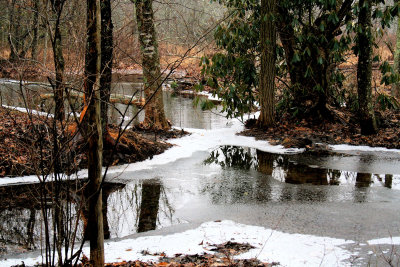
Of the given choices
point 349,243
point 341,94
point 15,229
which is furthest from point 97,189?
point 341,94

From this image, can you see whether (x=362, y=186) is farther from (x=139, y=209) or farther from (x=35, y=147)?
(x=35, y=147)

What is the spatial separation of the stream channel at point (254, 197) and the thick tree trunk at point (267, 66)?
7.08 ft

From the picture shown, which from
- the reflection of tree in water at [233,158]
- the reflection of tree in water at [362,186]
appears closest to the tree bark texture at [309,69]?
the reflection of tree in water at [233,158]

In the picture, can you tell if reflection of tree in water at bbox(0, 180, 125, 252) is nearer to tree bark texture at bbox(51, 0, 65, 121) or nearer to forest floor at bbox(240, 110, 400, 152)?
tree bark texture at bbox(51, 0, 65, 121)

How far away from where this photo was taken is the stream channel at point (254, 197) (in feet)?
17.7

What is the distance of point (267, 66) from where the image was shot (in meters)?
11.3

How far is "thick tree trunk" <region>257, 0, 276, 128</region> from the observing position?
1088cm

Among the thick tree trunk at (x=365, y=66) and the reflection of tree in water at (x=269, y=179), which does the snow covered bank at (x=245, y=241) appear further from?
the thick tree trunk at (x=365, y=66)

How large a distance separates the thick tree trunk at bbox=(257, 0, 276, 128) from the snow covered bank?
6.41m

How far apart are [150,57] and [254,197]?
20.2ft

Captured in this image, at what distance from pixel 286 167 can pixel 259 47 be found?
456cm

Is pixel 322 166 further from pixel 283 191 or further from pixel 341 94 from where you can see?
pixel 341 94

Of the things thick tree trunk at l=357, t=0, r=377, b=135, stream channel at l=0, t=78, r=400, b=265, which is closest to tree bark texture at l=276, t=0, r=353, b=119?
thick tree trunk at l=357, t=0, r=377, b=135

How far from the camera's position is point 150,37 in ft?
37.3
